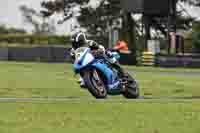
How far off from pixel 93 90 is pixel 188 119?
183 inches

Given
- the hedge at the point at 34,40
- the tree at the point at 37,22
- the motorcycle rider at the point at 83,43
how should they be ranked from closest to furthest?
the motorcycle rider at the point at 83,43 < the hedge at the point at 34,40 < the tree at the point at 37,22

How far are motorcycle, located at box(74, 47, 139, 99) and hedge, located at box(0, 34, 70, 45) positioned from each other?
52.3 meters

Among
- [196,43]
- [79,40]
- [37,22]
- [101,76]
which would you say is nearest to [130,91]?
[101,76]

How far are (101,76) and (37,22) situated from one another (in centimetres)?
8907

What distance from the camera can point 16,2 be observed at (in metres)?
87.8

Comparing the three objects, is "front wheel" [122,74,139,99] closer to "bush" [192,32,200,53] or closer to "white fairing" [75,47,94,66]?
"white fairing" [75,47,94,66]

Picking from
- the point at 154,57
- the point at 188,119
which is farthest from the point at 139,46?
the point at 188,119

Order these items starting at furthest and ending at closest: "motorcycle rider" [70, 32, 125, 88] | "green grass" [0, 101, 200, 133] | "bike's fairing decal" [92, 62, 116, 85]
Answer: "bike's fairing decal" [92, 62, 116, 85]
"motorcycle rider" [70, 32, 125, 88]
"green grass" [0, 101, 200, 133]

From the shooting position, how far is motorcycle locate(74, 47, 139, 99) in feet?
52.8

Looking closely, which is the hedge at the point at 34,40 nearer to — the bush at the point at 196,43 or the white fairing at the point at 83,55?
the bush at the point at 196,43

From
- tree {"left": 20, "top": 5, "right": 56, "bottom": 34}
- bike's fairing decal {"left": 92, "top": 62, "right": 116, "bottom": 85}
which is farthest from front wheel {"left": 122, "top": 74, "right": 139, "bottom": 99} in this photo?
tree {"left": 20, "top": 5, "right": 56, "bottom": 34}

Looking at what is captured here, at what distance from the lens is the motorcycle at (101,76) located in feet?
52.8

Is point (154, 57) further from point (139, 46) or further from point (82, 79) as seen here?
point (82, 79)

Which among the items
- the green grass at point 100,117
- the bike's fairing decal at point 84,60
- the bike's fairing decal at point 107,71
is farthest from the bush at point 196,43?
the green grass at point 100,117
